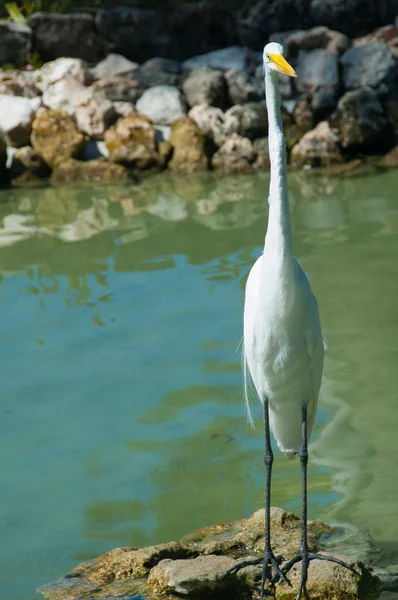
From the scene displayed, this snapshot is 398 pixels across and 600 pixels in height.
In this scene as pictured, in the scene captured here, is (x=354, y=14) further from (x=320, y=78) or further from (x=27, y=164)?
(x=27, y=164)

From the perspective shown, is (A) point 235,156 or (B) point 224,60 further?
(B) point 224,60

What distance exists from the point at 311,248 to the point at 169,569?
19.1 feet

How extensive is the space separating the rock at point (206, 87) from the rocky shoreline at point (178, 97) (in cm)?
2

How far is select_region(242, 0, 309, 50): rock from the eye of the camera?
15.6m

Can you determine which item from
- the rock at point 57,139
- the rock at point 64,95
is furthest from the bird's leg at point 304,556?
the rock at point 64,95

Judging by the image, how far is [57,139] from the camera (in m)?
13.2

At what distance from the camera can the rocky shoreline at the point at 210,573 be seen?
11.7 feet

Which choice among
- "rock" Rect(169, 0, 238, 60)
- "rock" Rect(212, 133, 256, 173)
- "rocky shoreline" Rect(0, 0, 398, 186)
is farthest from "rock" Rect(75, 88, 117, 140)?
"rock" Rect(169, 0, 238, 60)

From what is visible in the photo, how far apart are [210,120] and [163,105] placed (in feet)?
2.82

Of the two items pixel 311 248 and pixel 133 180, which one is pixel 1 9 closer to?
pixel 133 180

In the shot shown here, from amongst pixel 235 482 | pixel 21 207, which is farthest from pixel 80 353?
pixel 21 207

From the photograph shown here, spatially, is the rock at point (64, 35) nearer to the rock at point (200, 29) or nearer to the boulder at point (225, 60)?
the rock at point (200, 29)

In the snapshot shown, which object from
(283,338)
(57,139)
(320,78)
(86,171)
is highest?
(320,78)

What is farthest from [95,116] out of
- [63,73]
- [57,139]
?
[63,73]
